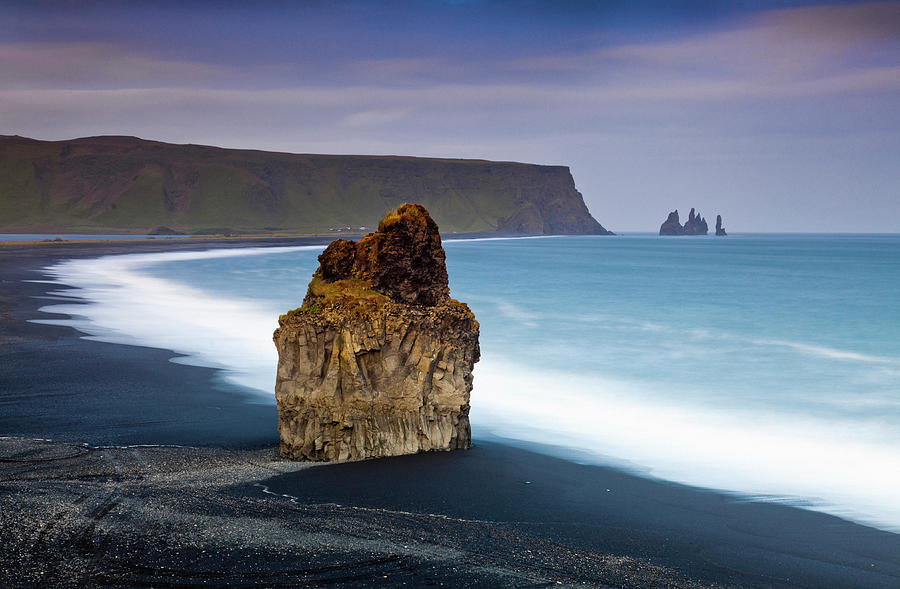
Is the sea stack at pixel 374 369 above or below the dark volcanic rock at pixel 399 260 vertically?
below

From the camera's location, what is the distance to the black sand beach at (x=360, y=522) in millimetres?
6281

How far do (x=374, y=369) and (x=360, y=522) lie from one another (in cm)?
259

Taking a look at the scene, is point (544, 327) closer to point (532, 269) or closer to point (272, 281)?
point (272, 281)

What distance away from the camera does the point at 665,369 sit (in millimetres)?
19500

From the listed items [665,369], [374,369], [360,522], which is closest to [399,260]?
[374,369]

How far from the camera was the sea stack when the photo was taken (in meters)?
9.50

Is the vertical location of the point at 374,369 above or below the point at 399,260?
below

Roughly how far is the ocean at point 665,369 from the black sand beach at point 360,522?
137 centimetres

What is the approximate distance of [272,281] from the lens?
45.5 meters

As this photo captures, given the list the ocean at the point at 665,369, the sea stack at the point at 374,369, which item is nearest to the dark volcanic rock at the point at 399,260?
the sea stack at the point at 374,369

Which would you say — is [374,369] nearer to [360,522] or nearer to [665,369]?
[360,522]

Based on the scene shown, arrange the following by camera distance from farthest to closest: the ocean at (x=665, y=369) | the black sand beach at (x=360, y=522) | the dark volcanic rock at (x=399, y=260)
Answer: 1. the ocean at (x=665, y=369)
2. the dark volcanic rock at (x=399, y=260)
3. the black sand beach at (x=360, y=522)

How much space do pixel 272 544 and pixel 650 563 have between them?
3063 mm

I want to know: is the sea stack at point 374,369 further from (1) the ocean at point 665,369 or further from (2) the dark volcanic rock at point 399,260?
(1) the ocean at point 665,369
